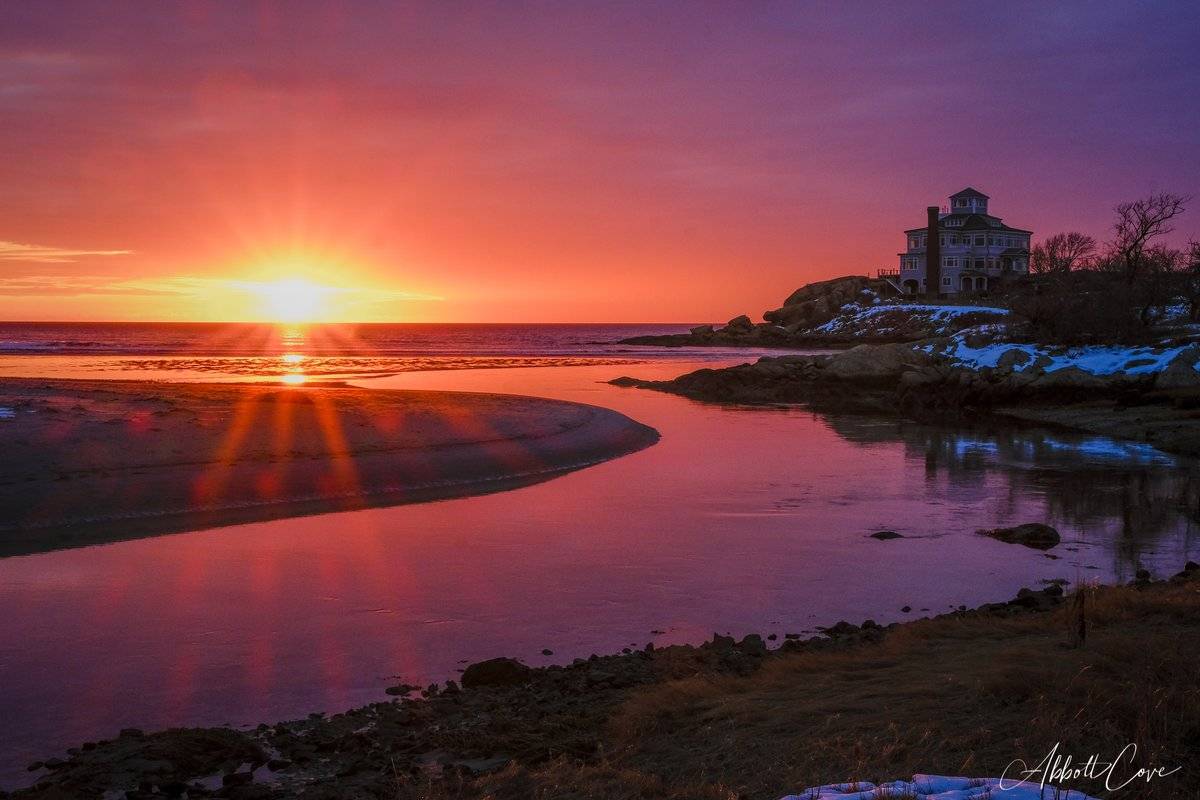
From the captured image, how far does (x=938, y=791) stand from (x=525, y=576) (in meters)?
8.89

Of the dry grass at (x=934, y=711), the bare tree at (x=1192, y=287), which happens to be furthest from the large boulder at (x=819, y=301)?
the dry grass at (x=934, y=711)

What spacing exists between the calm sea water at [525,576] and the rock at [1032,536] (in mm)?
316

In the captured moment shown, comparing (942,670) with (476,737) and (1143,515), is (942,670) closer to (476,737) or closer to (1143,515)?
(476,737)

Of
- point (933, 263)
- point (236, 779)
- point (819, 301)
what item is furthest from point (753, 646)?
point (819, 301)

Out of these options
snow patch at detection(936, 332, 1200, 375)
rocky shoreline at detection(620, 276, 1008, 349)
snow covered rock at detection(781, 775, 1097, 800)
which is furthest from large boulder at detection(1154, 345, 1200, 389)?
rocky shoreline at detection(620, 276, 1008, 349)

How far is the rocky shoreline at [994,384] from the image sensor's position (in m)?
33.2

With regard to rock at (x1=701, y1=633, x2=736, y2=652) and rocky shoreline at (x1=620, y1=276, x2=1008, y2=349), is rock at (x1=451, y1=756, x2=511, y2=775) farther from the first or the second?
rocky shoreline at (x1=620, y1=276, x2=1008, y2=349)

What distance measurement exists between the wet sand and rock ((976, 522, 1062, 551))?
422 inches

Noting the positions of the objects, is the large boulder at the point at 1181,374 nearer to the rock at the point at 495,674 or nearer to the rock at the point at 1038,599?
the rock at the point at 1038,599

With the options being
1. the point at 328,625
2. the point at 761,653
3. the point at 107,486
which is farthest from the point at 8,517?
the point at 761,653

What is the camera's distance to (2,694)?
8.85 m

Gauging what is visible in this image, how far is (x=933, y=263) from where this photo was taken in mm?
113812
